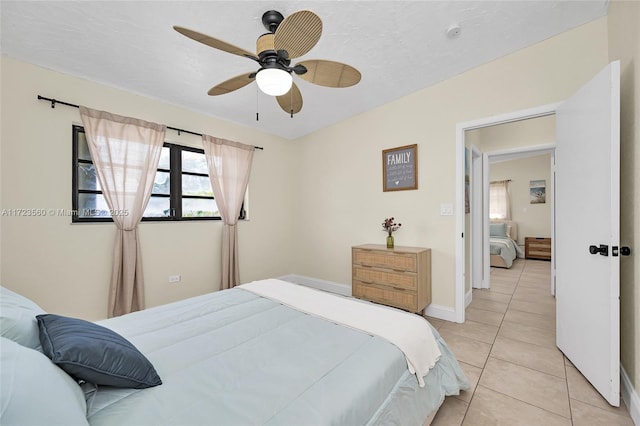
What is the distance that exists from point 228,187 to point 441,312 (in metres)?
3.14

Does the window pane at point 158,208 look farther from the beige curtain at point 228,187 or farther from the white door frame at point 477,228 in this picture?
the white door frame at point 477,228

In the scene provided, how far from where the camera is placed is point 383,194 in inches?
136

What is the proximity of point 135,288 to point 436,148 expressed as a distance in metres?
3.70

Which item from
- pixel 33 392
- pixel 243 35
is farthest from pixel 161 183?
pixel 33 392

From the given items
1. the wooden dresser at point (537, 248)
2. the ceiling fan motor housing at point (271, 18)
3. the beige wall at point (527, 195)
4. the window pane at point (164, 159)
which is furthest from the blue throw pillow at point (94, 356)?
the beige wall at point (527, 195)

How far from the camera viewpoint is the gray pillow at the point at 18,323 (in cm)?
93

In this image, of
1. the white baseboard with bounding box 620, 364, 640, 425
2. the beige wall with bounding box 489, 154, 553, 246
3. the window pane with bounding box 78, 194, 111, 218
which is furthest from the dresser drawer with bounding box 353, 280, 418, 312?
the beige wall with bounding box 489, 154, 553, 246

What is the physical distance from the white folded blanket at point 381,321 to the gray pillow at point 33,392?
1.14 m

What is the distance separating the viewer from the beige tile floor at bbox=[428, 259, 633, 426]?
1537 mm

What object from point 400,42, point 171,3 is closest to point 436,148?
point 400,42

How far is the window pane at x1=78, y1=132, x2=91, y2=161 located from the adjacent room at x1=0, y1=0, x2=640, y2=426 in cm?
1

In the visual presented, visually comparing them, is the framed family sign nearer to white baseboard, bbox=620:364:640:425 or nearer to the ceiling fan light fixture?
the ceiling fan light fixture

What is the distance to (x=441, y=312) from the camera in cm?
295

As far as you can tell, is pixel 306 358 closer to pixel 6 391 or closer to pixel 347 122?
pixel 6 391
